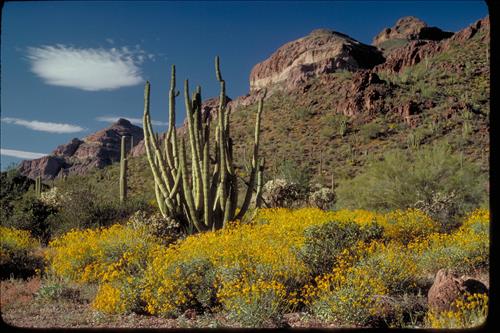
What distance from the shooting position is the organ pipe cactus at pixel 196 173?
42.2ft

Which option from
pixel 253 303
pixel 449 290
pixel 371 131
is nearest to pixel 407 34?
pixel 371 131

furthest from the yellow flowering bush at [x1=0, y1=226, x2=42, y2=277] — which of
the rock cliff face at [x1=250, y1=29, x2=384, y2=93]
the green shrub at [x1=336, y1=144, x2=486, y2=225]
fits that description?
the rock cliff face at [x1=250, y1=29, x2=384, y2=93]

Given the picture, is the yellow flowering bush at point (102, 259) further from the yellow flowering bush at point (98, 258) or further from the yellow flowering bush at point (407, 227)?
the yellow flowering bush at point (407, 227)

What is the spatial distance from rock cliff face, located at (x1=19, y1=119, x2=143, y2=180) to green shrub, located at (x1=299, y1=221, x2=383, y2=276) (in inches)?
4718

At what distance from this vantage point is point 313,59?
354 ft

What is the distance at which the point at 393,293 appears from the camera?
723 cm

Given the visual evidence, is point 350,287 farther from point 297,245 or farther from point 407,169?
point 407,169

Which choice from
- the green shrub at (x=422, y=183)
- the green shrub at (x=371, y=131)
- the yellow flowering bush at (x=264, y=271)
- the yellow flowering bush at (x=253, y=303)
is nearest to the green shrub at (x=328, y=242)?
the yellow flowering bush at (x=264, y=271)

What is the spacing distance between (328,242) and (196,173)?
5.34 meters

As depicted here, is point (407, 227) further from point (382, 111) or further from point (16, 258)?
point (382, 111)

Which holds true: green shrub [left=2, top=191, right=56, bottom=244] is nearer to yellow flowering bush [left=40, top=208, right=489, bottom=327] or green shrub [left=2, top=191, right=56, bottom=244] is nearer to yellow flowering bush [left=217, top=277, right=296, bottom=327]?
yellow flowering bush [left=40, top=208, right=489, bottom=327]

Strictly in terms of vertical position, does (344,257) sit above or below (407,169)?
below
